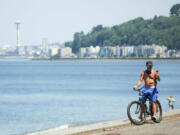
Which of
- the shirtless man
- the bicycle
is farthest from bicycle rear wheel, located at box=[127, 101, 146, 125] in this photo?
the shirtless man

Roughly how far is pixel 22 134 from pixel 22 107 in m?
17.3

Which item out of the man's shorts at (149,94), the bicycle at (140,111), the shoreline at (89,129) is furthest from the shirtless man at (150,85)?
the shoreline at (89,129)

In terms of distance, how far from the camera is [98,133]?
14.4 meters

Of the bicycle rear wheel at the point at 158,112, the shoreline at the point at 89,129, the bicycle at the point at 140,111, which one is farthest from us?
the bicycle rear wheel at the point at 158,112

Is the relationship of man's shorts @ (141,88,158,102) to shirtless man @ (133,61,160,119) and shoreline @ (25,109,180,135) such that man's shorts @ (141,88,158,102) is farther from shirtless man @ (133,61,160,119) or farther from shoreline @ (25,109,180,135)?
shoreline @ (25,109,180,135)

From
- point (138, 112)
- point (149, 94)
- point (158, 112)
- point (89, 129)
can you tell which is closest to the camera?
point (89, 129)

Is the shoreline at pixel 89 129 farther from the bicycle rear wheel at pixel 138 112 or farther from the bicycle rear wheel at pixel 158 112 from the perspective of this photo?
the bicycle rear wheel at pixel 158 112

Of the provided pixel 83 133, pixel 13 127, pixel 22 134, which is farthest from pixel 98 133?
pixel 13 127

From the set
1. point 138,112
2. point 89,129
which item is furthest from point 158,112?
point 89,129

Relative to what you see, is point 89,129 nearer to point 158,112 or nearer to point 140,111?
point 140,111

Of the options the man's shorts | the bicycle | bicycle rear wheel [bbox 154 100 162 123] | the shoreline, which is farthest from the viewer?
bicycle rear wheel [bbox 154 100 162 123]

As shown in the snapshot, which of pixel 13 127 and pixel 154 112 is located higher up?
pixel 154 112

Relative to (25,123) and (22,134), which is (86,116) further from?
(22,134)

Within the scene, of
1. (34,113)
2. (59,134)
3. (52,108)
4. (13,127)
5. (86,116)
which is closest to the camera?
(59,134)
